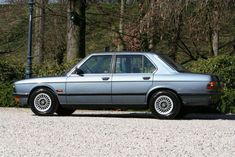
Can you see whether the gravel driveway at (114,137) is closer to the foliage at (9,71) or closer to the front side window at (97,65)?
the front side window at (97,65)

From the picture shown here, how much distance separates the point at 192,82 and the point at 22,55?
29.9 m

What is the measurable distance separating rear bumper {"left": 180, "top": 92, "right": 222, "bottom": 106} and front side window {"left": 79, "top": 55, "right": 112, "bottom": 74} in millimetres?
1965

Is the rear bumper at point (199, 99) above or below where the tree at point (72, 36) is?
below

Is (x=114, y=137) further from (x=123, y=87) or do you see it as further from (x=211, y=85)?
(x=211, y=85)

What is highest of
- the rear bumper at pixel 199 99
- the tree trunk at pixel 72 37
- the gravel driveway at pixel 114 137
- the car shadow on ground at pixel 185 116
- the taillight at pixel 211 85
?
the tree trunk at pixel 72 37

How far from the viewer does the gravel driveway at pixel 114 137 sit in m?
9.01

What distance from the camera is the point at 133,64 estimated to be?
14.4 meters

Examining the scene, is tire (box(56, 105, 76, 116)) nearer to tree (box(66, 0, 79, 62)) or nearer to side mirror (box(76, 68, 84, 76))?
side mirror (box(76, 68, 84, 76))

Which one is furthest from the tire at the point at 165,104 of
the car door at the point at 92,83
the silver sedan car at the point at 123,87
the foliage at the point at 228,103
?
the foliage at the point at 228,103

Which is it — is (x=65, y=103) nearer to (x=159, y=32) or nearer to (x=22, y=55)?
(x=159, y=32)

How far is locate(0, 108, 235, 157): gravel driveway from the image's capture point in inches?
355

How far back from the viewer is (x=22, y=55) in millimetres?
42438

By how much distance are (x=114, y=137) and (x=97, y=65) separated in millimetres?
4423

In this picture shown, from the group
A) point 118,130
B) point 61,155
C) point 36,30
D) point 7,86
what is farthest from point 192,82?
point 36,30
